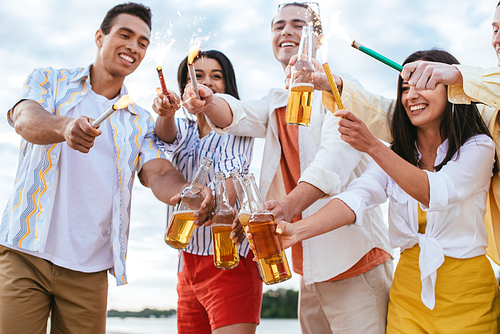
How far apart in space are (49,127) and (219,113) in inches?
42.2

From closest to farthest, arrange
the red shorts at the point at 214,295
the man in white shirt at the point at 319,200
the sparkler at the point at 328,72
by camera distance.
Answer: the sparkler at the point at 328,72, the man in white shirt at the point at 319,200, the red shorts at the point at 214,295

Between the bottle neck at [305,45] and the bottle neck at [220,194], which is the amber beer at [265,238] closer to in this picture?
the bottle neck at [220,194]

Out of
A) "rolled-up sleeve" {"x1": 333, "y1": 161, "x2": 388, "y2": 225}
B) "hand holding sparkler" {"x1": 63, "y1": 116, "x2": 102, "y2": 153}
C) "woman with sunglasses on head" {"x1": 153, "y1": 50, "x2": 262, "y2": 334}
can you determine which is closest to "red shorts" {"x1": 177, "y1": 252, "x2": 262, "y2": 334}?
"woman with sunglasses on head" {"x1": 153, "y1": 50, "x2": 262, "y2": 334}

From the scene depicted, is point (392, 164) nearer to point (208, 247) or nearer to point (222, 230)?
point (222, 230)

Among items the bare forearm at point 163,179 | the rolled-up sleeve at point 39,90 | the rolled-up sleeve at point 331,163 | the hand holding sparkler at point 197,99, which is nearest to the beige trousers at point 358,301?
the rolled-up sleeve at point 331,163

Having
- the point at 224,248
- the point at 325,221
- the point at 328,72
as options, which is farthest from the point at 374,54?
the point at 224,248

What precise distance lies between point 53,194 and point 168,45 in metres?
1.30

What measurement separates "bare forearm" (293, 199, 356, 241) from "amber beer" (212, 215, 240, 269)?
1.22 feet

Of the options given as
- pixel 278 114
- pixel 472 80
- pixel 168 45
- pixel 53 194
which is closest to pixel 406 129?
pixel 472 80

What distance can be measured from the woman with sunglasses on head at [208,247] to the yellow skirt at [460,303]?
978mm

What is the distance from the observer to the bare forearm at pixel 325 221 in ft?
7.60

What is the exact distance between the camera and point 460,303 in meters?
2.12

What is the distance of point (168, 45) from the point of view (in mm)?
2529

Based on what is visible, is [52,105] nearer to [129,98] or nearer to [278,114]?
[129,98]
